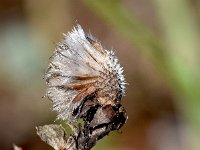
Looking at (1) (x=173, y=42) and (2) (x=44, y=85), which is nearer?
(1) (x=173, y=42)

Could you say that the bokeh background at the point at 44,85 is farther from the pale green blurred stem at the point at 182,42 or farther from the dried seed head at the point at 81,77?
the dried seed head at the point at 81,77

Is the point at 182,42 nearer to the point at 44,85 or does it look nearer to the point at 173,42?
the point at 173,42

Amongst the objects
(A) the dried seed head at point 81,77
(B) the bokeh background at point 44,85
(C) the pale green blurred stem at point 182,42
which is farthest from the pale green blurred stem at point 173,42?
(A) the dried seed head at point 81,77

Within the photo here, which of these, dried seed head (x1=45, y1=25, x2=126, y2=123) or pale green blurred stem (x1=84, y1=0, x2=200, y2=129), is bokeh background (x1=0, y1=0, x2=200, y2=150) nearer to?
pale green blurred stem (x1=84, y1=0, x2=200, y2=129)

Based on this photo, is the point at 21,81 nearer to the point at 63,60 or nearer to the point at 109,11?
the point at 109,11

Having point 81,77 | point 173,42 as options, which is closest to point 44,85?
point 173,42

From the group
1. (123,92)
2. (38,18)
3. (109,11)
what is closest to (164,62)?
(109,11)

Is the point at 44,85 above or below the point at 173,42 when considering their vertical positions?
above
